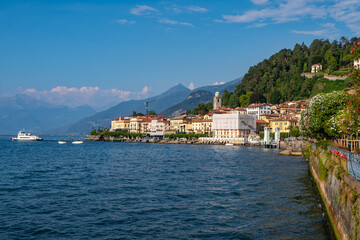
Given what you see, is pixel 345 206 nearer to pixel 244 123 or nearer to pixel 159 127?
pixel 244 123

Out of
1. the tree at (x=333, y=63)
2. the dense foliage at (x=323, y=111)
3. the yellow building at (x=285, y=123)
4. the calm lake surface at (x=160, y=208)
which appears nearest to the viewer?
the calm lake surface at (x=160, y=208)

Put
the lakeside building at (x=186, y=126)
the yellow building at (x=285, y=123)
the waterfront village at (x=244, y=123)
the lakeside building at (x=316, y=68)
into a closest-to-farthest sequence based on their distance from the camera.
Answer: the yellow building at (x=285, y=123) < the waterfront village at (x=244, y=123) < the lakeside building at (x=316, y=68) < the lakeside building at (x=186, y=126)

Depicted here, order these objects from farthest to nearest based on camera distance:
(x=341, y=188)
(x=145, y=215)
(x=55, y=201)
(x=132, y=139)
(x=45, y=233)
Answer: (x=132, y=139)
(x=55, y=201)
(x=145, y=215)
(x=45, y=233)
(x=341, y=188)

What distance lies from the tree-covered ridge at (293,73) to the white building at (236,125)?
2560 centimetres

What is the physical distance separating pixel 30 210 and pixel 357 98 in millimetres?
17029

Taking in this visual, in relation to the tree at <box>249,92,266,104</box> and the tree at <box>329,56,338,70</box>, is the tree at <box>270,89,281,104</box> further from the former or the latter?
the tree at <box>329,56,338,70</box>

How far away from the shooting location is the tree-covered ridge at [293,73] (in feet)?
479

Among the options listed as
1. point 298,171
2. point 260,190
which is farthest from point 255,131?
point 260,190

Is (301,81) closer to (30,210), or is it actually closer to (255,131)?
(255,131)

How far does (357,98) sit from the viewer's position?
1642cm

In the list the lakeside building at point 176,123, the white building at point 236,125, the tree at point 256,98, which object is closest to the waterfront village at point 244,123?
the white building at point 236,125

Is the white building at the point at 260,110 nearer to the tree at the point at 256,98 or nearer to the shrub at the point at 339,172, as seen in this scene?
the tree at the point at 256,98

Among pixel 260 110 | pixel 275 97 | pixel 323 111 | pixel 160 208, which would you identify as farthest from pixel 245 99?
pixel 160 208

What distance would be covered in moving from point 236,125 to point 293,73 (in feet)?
154
